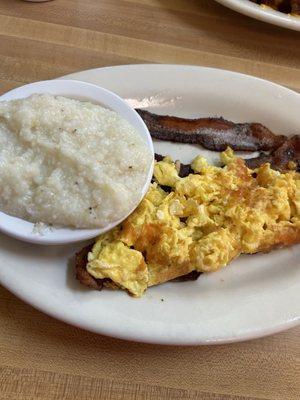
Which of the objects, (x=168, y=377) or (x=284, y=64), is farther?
(x=284, y=64)

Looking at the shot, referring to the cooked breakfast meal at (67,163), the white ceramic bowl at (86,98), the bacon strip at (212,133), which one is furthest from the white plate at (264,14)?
the cooked breakfast meal at (67,163)

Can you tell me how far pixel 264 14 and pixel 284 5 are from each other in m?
0.22

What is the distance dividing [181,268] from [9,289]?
2.03 feet

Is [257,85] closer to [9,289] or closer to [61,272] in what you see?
[61,272]

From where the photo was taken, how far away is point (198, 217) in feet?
5.73

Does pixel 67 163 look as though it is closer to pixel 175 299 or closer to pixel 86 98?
pixel 86 98

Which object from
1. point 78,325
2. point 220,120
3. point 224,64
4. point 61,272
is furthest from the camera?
point 224,64

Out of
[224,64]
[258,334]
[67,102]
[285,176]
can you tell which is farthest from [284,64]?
[258,334]

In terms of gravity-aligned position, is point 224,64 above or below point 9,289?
above

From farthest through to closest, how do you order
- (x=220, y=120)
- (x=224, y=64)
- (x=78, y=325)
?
(x=224, y=64)
(x=220, y=120)
(x=78, y=325)

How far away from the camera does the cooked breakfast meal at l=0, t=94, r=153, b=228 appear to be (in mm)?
1540

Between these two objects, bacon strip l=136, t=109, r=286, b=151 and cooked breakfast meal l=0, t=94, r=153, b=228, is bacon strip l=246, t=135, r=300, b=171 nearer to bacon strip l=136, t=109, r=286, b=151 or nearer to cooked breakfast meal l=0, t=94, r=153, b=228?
bacon strip l=136, t=109, r=286, b=151

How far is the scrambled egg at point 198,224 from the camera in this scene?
64.3 inches

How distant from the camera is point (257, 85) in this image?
7.14 ft
